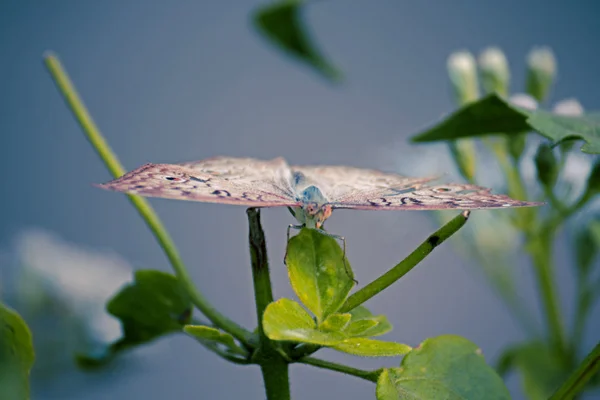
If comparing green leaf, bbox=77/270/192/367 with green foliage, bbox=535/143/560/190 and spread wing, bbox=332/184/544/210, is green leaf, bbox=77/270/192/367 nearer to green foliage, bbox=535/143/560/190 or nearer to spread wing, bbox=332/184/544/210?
spread wing, bbox=332/184/544/210

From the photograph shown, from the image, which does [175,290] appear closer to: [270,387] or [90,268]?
[270,387]

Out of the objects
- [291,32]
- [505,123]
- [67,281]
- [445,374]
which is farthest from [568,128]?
[67,281]

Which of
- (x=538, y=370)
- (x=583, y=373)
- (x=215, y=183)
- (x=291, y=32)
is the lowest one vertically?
(x=538, y=370)

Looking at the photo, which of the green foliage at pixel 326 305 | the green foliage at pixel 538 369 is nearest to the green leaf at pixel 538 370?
the green foliage at pixel 538 369

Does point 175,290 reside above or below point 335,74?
below

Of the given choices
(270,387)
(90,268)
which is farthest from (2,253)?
(270,387)

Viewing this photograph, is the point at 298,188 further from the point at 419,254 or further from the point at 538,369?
the point at 538,369
